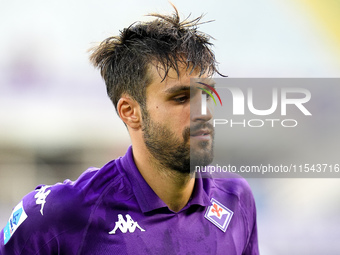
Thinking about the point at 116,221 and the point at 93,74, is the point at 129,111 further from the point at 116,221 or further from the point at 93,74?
the point at 93,74

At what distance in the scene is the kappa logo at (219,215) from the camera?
6.85 ft

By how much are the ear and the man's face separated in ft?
0.28

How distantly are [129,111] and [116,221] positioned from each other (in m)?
0.50

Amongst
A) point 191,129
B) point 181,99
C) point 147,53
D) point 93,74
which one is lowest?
point 191,129

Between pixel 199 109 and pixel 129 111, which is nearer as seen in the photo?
pixel 199 109

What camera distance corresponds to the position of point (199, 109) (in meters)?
2.00

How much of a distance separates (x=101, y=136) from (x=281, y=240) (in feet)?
9.77

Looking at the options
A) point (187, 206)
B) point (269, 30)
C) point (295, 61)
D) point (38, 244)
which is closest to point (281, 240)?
point (295, 61)

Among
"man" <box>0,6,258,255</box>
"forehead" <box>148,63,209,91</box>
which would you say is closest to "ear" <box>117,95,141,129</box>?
"man" <box>0,6,258,255</box>

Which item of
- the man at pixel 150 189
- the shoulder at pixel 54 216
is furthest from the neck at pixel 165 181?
the shoulder at pixel 54 216

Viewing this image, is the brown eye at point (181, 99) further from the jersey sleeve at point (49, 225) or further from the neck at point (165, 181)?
the jersey sleeve at point (49, 225)

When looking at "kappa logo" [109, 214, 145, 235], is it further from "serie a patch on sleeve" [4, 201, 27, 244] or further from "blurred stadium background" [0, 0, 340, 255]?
"blurred stadium background" [0, 0, 340, 255]

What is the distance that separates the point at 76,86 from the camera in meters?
7.61

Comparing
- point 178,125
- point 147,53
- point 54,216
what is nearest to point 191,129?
point 178,125
